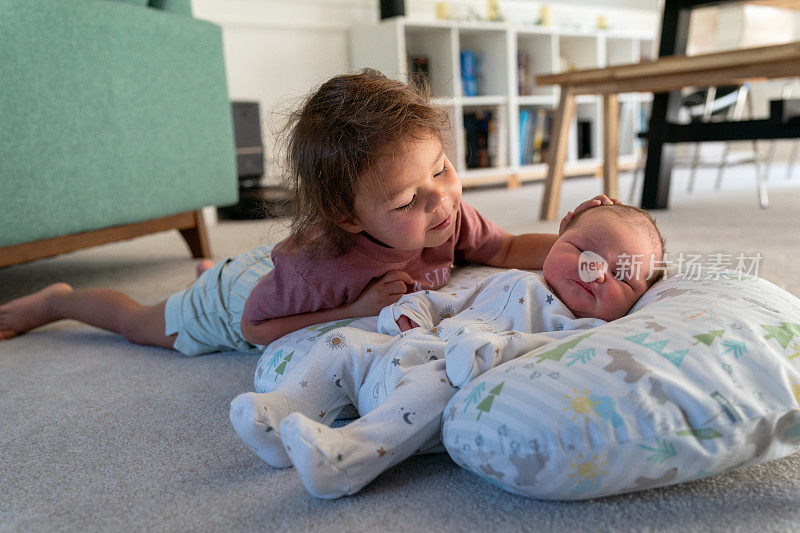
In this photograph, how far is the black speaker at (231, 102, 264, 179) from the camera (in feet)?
10.7

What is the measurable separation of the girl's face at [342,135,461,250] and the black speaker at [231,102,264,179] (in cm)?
246

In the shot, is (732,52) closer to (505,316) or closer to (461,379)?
(505,316)

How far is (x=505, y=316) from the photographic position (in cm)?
90

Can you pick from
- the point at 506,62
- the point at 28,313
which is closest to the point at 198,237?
the point at 28,313

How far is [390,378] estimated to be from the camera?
783mm

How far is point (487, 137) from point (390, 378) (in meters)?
3.67

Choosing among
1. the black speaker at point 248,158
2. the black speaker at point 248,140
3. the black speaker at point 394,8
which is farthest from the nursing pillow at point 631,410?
the black speaker at point 394,8

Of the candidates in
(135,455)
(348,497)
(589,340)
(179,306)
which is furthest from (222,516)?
(179,306)

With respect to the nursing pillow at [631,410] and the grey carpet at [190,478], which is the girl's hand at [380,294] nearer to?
the grey carpet at [190,478]

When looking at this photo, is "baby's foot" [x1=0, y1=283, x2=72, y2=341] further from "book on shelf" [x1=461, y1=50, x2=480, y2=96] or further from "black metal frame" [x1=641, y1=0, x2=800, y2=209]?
"book on shelf" [x1=461, y1=50, x2=480, y2=96]

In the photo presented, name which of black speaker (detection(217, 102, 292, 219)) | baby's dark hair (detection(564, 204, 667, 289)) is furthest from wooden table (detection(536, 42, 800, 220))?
baby's dark hair (detection(564, 204, 667, 289))

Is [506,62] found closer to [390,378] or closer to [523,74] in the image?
[523,74]

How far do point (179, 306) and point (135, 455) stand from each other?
47cm

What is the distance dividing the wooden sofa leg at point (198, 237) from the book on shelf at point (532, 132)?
2656 mm
